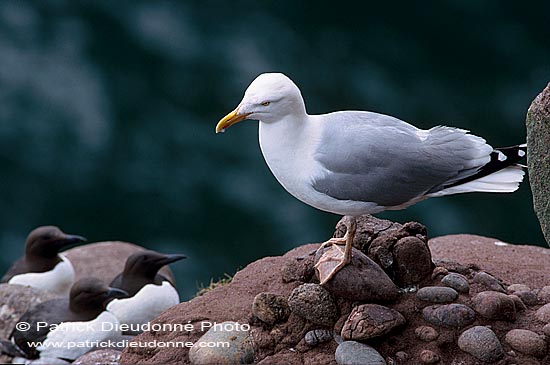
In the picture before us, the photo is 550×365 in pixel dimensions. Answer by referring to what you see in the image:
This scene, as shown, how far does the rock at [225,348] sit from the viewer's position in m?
4.11

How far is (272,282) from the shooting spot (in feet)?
15.8

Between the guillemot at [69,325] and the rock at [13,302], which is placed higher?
the rock at [13,302]

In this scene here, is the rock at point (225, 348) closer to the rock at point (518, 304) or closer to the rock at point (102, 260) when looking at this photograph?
the rock at point (518, 304)

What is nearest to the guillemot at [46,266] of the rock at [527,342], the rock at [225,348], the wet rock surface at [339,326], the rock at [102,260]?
the rock at [102,260]

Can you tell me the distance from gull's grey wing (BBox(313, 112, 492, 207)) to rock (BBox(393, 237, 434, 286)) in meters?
0.29

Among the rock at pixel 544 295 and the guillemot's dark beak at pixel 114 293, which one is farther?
the guillemot's dark beak at pixel 114 293

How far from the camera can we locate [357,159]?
423cm

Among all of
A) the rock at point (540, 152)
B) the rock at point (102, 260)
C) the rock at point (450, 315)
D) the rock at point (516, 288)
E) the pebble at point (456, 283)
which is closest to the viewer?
the rock at point (540, 152)

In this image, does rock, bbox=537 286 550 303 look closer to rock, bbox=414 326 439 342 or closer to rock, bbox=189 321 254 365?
rock, bbox=414 326 439 342

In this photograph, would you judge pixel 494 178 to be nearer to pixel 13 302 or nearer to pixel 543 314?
pixel 543 314

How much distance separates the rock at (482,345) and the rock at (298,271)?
0.90 meters

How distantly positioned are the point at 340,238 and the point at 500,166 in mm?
993

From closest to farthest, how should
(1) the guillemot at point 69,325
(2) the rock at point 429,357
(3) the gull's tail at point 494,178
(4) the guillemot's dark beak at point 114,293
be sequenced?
(2) the rock at point 429,357 < (3) the gull's tail at point 494,178 < (1) the guillemot at point 69,325 < (4) the guillemot's dark beak at point 114,293

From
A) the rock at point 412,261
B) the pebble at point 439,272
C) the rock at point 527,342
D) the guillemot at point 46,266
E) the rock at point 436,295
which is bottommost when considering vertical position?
the rock at point 527,342
